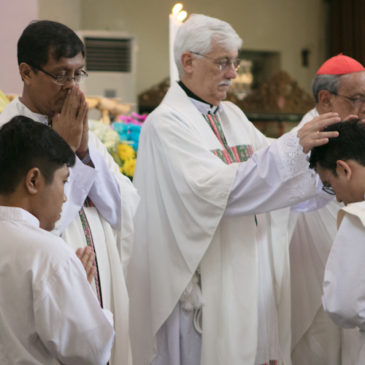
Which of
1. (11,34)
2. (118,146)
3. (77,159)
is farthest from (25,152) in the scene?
(11,34)

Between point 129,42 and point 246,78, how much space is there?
2.25m

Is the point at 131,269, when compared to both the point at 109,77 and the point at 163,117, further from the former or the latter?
the point at 109,77

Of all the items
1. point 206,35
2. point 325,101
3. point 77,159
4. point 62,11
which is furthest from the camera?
point 62,11

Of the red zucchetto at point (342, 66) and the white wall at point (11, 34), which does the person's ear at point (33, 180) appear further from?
the white wall at point (11, 34)

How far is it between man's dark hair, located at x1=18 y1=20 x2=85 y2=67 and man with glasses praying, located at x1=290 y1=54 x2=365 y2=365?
159 cm

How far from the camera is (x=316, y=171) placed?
8.90ft

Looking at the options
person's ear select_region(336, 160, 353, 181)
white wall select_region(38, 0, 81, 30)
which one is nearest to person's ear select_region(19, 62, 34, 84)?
person's ear select_region(336, 160, 353, 181)

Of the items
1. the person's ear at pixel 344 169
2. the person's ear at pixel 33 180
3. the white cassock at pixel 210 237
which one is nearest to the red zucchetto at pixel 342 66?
the white cassock at pixel 210 237

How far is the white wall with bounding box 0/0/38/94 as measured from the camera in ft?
14.3

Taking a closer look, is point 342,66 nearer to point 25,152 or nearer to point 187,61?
point 187,61

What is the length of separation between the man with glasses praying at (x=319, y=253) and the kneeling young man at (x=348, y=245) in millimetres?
1097

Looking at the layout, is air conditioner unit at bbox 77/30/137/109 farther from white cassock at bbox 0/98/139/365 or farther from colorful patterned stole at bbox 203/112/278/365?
white cassock at bbox 0/98/139/365

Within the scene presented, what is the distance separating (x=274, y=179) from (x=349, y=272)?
2.25 feet

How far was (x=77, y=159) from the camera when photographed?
103 inches
